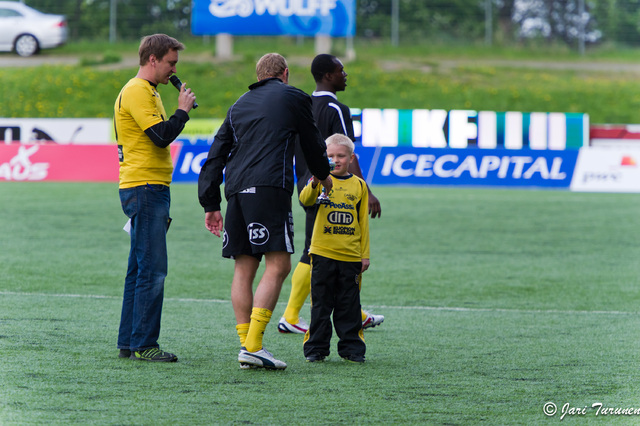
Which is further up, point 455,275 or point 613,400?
point 613,400

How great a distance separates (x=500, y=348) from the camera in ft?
20.8

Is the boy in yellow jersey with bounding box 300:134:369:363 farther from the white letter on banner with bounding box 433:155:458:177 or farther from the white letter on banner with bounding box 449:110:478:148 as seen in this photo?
the white letter on banner with bounding box 449:110:478:148

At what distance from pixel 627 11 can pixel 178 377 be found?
117ft

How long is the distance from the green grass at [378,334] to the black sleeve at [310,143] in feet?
3.89

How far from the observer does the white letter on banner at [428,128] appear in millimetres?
28000

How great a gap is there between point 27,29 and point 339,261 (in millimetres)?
34359

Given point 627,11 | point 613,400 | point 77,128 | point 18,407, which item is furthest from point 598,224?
point 627,11

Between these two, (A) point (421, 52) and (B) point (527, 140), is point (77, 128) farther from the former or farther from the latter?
(A) point (421, 52)

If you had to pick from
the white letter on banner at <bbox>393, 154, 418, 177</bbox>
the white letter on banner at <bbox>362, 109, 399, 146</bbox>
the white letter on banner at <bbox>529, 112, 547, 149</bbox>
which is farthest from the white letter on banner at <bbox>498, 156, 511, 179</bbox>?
the white letter on banner at <bbox>529, 112, 547, 149</bbox>

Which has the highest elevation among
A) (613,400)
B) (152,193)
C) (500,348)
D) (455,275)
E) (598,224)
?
(152,193)

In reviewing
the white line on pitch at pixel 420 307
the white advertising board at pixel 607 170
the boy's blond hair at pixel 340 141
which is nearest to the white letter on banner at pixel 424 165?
the white advertising board at pixel 607 170

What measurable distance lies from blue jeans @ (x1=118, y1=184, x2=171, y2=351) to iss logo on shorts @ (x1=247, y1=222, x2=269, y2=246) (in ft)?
1.99

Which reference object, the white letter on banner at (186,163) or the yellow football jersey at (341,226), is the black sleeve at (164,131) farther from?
the white letter on banner at (186,163)

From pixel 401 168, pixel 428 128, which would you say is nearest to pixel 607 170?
pixel 401 168
